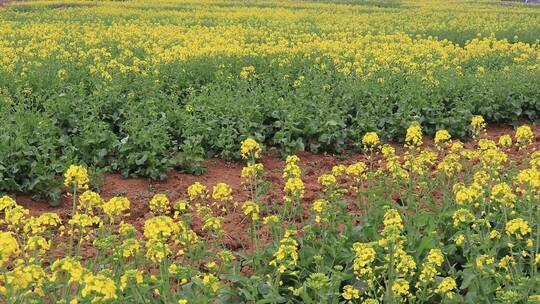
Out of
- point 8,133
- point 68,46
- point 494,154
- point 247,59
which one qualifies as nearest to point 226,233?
point 494,154

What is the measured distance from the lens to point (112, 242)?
366cm

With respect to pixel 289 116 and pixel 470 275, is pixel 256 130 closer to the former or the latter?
pixel 289 116

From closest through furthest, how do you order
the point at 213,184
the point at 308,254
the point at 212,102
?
1. the point at 308,254
2. the point at 213,184
3. the point at 212,102

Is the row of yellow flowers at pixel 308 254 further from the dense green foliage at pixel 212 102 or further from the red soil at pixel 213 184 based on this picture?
the dense green foliage at pixel 212 102

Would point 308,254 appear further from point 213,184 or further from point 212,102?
point 212,102

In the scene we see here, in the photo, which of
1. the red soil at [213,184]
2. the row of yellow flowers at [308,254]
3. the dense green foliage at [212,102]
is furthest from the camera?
the dense green foliage at [212,102]

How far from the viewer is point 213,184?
22.8 feet

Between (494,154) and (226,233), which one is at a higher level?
(494,154)

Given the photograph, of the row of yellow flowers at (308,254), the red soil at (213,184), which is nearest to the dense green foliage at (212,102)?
the red soil at (213,184)

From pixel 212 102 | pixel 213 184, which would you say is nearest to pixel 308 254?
pixel 213 184

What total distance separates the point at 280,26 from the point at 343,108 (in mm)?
10809

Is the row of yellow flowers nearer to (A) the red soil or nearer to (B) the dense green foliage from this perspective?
(A) the red soil

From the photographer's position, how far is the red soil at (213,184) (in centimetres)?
588

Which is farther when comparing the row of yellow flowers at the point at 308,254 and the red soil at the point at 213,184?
the red soil at the point at 213,184
